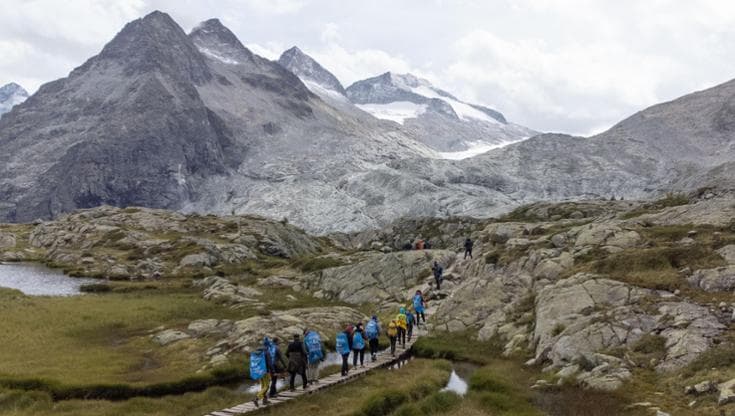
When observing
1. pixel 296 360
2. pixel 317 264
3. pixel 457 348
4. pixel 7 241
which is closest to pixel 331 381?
pixel 296 360

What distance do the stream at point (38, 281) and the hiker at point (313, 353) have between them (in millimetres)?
55055

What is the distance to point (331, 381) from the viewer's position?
1396 inches

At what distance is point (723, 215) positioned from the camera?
163 ft

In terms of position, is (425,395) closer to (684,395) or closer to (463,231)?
(684,395)

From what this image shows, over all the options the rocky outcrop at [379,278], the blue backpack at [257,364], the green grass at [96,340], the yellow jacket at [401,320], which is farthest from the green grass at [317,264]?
the blue backpack at [257,364]

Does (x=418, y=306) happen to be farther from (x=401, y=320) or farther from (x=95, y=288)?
(x=95, y=288)

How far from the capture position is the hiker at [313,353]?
112 feet

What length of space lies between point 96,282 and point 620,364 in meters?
82.3

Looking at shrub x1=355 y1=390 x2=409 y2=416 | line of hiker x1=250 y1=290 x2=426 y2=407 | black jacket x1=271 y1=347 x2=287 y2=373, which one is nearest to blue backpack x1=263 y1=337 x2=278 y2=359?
line of hiker x1=250 y1=290 x2=426 y2=407

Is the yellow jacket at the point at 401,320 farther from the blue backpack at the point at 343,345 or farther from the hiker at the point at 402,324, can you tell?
the blue backpack at the point at 343,345

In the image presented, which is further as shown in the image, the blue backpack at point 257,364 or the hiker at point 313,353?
the hiker at point 313,353

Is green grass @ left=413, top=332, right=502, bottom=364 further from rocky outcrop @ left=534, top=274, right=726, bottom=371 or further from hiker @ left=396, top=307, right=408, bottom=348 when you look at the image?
rocky outcrop @ left=534, top=274, right=726, bottom=371

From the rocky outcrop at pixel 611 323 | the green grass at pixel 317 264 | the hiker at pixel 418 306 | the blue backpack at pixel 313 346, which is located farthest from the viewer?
the green grass at pixel 317 264

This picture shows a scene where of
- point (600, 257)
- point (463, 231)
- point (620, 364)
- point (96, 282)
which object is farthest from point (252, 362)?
point (463, 231)
